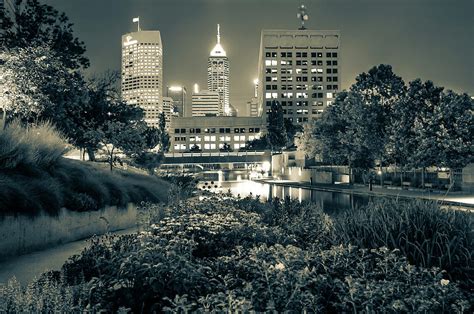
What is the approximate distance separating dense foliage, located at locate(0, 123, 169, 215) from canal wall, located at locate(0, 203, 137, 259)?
200mm

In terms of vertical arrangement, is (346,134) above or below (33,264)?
above

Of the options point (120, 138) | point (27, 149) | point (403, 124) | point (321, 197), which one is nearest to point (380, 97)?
point (403, 124)

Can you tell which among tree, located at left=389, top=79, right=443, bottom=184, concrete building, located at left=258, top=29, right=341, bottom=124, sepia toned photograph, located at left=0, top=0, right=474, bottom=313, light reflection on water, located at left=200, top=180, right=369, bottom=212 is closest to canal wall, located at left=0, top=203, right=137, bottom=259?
sepia toned photograph, located at left=0, top=0, right=474, bottom=313

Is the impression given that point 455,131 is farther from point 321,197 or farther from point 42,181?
point 42,181

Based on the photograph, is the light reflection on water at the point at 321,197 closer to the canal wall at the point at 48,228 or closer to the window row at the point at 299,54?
the canal wall at the point at 48,228

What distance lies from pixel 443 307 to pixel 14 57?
20.9 meters

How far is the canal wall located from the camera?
30.0 feet

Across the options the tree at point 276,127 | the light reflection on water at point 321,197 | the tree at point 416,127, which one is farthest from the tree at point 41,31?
the tree at point 276,127

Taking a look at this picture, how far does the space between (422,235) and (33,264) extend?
7.50m

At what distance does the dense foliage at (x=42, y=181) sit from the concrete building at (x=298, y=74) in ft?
563

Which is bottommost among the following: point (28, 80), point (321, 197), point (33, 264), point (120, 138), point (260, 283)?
point (321, 197)

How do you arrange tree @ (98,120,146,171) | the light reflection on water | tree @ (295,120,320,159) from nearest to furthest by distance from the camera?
1. the light reflection on water
2. tree @ (98,120,146,171)
3. tree @ (295,120,320,159)

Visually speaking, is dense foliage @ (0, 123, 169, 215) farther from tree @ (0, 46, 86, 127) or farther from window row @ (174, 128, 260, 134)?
window row @ (174, 128, 260, 134)

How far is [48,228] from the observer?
10531mm
